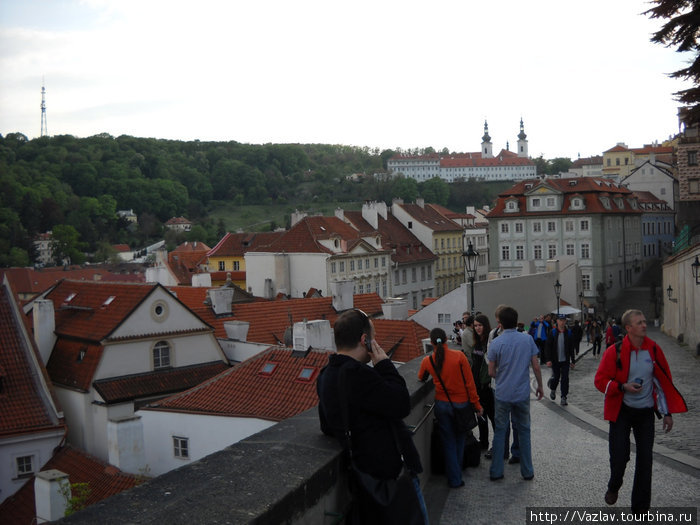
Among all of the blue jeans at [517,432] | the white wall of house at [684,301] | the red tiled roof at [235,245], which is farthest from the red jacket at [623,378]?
the red tiled roof at [235,245]

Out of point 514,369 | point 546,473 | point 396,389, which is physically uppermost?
point 396,389

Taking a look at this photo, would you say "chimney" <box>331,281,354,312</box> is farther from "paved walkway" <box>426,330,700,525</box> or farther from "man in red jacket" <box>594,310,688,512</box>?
"man in red jacket" <box>594,310,688,512</box>

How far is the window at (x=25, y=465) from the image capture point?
25016 mm

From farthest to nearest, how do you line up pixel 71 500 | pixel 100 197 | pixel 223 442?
pixel 100 197, pixel 223 442, pixel 71 500

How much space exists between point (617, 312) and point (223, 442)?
141 ft

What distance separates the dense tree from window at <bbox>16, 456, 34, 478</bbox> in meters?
22.0

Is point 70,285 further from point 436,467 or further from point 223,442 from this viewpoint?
point 436,467

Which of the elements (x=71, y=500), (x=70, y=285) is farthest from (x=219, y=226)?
(x=71, y=500)

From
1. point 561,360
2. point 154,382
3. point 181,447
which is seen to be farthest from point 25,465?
point 561,360

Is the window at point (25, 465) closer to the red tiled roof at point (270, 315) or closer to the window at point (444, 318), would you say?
the red tiled roof at point (270, 315)

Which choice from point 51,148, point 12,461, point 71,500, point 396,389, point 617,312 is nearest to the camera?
point 396,389

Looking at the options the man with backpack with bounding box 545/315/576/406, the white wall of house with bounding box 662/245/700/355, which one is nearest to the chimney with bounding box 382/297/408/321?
the white wall of house with bounding box 662/245/700/355

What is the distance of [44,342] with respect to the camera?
1192 inches

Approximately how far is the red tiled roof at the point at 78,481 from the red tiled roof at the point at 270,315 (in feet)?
28.6
